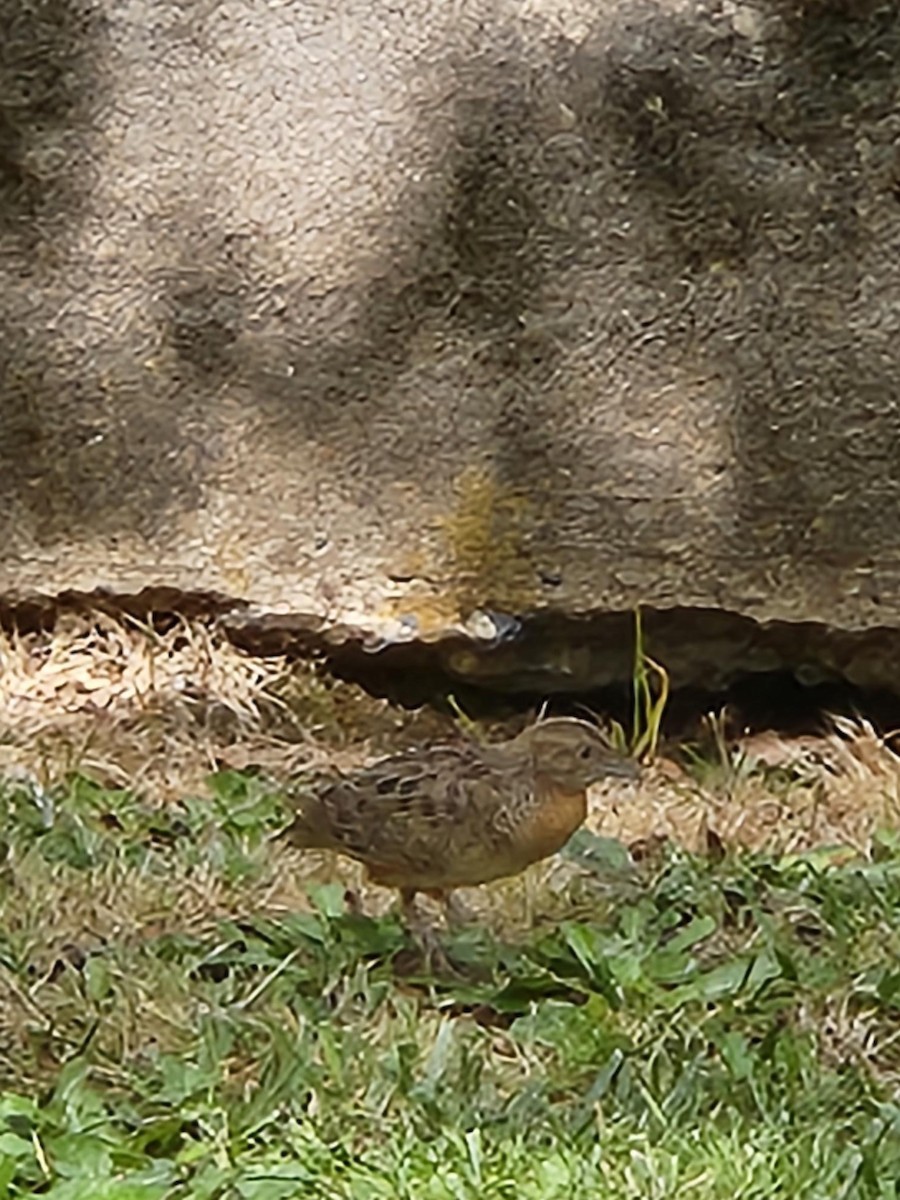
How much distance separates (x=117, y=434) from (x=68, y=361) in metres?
0.19

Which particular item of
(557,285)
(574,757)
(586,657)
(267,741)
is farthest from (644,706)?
(574,757)

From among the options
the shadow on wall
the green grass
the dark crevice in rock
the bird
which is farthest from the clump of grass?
the bird

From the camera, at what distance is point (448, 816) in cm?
359

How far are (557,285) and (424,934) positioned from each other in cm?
169

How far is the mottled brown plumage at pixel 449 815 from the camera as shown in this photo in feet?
11.7

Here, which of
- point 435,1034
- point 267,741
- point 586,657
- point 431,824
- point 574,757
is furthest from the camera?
point 586,657

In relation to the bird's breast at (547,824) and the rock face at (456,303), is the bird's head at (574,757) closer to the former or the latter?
the bird's breast at (547,824)

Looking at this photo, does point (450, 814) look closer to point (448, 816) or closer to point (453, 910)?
point (448, 816)

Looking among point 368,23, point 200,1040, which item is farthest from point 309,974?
point 368,23

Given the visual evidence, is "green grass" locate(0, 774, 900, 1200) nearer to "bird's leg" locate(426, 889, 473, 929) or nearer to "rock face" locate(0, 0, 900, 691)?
"bird's leg" locate(426, 889, 473, 929)

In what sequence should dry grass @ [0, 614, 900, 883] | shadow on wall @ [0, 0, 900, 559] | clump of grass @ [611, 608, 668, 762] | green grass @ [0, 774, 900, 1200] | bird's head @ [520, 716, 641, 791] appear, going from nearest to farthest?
1. green grass @ [0, 774, 900, 1200]
2. bird's head @ [520, 716, 641, 791]
3. dry grass @ [0, 614, 900, 883]
4. shadow on wall @ [0, 0, 900, 559]
5. clump of grass @ [611, 608, 668, 762]

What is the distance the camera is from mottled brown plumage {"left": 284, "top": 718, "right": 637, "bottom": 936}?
11.7 ft

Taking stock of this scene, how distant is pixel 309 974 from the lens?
3.53 metres

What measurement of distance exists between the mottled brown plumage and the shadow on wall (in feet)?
4.03
